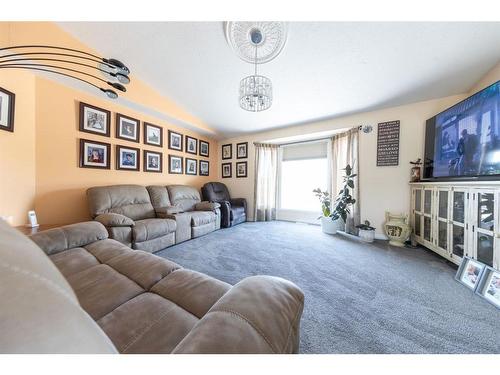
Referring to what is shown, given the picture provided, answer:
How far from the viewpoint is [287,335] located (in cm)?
52

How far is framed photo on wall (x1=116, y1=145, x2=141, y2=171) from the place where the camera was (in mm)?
2772

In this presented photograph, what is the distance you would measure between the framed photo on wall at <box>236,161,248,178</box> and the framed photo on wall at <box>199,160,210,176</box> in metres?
0.79

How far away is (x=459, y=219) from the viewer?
1.79 metres

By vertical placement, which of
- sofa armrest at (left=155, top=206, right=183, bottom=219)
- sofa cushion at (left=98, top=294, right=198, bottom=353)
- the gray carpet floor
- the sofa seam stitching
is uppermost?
the sofa seam stitching

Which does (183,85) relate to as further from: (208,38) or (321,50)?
(321,50)

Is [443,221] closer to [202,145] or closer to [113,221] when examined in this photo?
[113,221]

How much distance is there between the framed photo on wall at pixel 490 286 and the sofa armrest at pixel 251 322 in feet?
6.05

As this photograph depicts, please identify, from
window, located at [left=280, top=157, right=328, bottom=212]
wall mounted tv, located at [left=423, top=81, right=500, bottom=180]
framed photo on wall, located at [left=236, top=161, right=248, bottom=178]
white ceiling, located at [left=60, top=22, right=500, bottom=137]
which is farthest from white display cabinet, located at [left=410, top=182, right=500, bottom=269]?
framed photo on wall, located at [left=236, top=161, right=248, bottom=178]

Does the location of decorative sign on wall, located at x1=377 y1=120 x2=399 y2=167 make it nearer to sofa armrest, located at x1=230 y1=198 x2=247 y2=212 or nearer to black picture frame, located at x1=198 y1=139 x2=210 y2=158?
sofa armrest, located at x1=230 y1=198 x2=247 y2=212

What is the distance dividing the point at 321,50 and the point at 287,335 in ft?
8.28

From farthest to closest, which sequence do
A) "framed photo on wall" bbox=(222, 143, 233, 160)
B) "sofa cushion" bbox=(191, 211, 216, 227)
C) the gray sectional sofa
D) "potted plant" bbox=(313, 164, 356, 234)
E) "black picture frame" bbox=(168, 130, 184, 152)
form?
1. "framed photo on wall" bbox=(222, 143, 233, 160)
2. "black picture frame" bbox=(168, 130, 184, 152)
3. "potted plant" bbox=(313, 164, 356, 234)
4. "sofa cushion" bbox=(191, 211, 216, 227)
5. the gray sectional sofa

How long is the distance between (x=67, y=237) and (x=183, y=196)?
2.19 m

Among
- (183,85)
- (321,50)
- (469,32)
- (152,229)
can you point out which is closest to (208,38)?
(183,85)

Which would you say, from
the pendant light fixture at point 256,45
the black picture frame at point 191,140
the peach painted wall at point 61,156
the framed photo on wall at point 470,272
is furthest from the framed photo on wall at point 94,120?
the framed photo on wall at point 470,272
